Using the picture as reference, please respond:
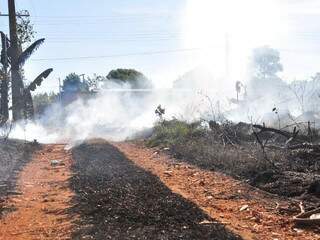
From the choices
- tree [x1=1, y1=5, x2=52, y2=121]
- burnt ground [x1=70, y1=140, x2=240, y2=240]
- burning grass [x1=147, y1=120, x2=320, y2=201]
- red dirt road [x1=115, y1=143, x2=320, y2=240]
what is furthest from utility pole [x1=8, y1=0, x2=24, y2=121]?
burnt ground [x1=70, y1=140, x2=240, y2=240]

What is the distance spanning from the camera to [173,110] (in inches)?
1527

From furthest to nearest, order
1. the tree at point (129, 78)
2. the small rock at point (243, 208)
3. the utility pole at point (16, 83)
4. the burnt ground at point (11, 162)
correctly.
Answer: the tree at point (129, 78) < the utility pole at point (16, 83) < the burnt ground at point (11, 162) < the small rock at point (243, 208)

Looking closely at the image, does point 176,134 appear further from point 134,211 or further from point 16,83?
point 134,211

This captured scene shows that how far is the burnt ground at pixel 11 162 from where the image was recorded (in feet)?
38.2

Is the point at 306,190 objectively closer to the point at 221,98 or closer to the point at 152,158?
the point at 152,158

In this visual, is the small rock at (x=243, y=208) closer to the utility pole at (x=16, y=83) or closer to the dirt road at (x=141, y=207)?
the dirt road at (x=141, y=207)

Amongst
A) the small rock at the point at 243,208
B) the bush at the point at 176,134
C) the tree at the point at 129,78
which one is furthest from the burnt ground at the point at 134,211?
the tree at the point at 129,78

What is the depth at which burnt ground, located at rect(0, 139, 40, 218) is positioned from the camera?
11.6 metres

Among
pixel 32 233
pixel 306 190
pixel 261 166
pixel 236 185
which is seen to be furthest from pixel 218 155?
pixel 32 233

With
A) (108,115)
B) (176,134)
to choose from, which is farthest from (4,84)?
(108,115)

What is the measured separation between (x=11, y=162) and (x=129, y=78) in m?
42.0

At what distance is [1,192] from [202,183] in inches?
184

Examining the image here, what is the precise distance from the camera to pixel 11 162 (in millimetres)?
16406

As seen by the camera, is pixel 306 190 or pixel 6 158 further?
pixel 6 158
